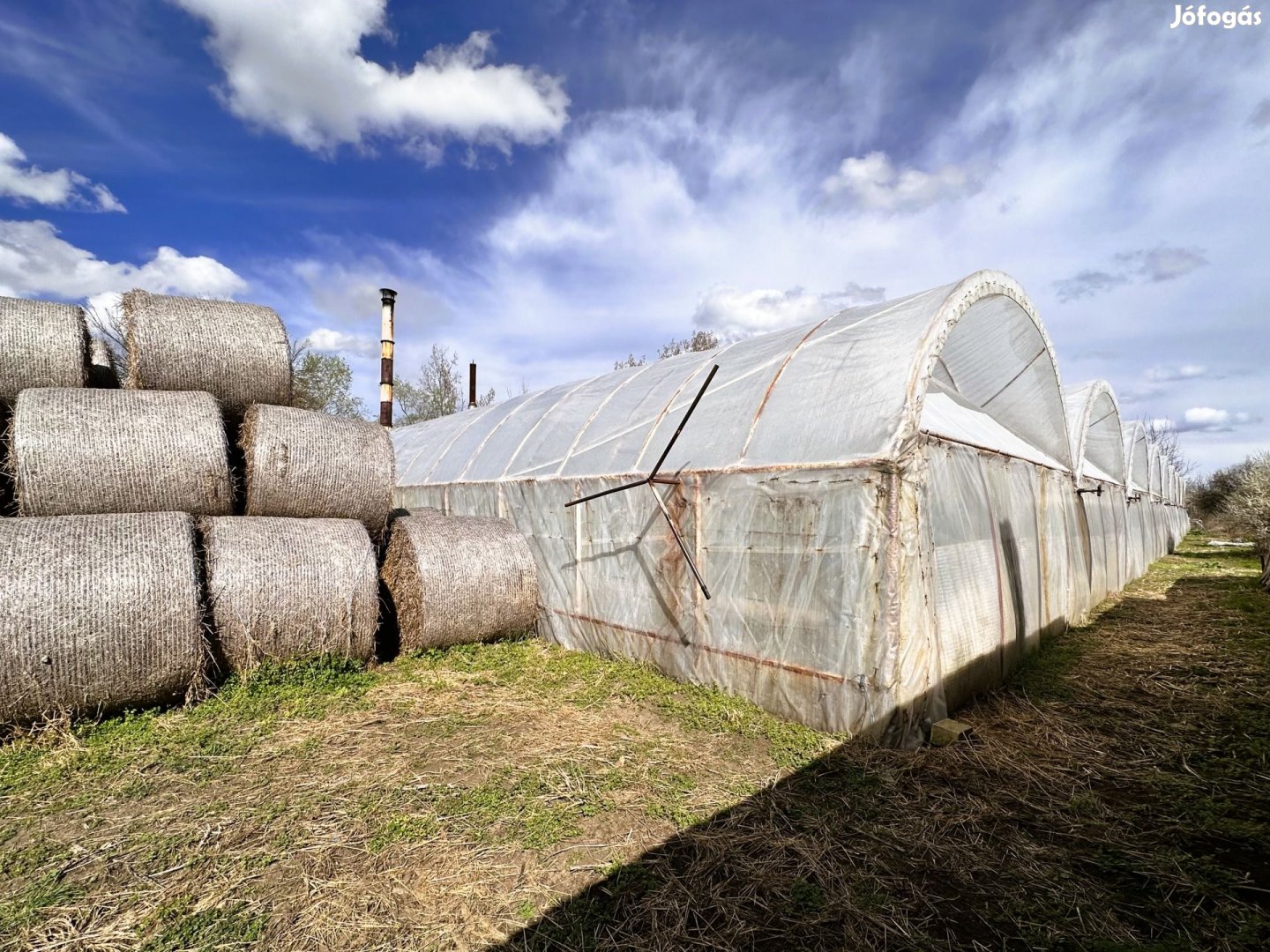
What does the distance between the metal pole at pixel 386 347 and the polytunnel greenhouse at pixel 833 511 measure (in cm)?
812

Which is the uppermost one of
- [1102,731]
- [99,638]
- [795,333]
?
[795,333]

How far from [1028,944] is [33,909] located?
4.29 meters

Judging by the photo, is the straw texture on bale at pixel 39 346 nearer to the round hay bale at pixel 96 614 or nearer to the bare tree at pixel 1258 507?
the round hay bale at pixel 96 614

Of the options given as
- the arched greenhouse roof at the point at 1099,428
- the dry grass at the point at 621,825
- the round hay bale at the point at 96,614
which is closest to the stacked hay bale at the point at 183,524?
the round hay bale at the point at 96,614

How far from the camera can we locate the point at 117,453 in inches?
195

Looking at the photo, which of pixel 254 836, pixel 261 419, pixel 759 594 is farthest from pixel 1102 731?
pixel 261 419

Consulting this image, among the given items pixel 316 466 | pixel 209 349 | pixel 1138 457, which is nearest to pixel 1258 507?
pixel 1138 457

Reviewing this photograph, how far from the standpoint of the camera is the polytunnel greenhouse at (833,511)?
4.25 meters

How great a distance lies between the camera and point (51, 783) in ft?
12.1

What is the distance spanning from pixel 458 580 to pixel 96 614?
2.97m

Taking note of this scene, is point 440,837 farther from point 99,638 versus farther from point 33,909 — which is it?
point 99,638

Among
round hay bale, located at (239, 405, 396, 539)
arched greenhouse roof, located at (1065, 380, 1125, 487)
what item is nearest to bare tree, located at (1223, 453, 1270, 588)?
arched greenhouse roof, located at (1065, 380, 1125, 487)

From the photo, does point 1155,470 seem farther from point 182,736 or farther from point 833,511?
point 182,736

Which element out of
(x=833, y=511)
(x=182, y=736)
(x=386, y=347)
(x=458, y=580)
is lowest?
(x=182, y=736)
